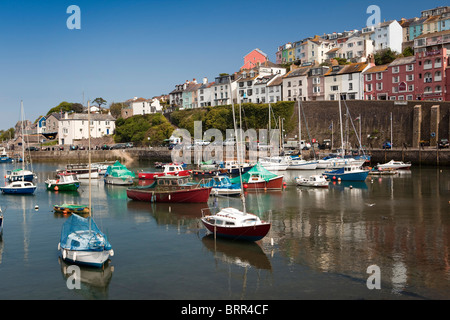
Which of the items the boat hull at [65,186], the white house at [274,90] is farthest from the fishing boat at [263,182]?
the white house at [274,90]

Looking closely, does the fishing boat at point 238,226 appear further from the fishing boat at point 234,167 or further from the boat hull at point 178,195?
the fishing boat at point 234,167

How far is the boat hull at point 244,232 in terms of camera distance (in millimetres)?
19516

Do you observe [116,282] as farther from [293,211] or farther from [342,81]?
[342,81]

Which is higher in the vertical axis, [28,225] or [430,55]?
[430,55]

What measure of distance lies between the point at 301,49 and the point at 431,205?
82.1 metres

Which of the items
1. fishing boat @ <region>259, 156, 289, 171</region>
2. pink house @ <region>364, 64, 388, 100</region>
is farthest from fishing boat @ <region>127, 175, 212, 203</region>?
pink house @ <region>364, 64, 388, 100</region>

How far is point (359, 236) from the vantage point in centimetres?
2100

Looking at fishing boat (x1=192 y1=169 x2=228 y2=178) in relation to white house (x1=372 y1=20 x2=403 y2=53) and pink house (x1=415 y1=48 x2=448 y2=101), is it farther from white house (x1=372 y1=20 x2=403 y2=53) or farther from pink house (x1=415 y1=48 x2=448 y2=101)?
white house (x1=372 y1=20 x2=403 y2=53)

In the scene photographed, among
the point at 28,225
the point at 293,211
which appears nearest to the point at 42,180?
the point at 28,225

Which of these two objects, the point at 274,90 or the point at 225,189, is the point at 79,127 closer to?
the point at 274,90

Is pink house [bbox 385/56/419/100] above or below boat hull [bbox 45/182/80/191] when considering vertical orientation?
above

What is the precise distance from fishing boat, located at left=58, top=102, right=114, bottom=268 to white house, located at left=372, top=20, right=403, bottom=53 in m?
83.3

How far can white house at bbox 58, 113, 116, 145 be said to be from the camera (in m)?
98.6

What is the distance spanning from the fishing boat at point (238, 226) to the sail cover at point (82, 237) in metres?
5.56
